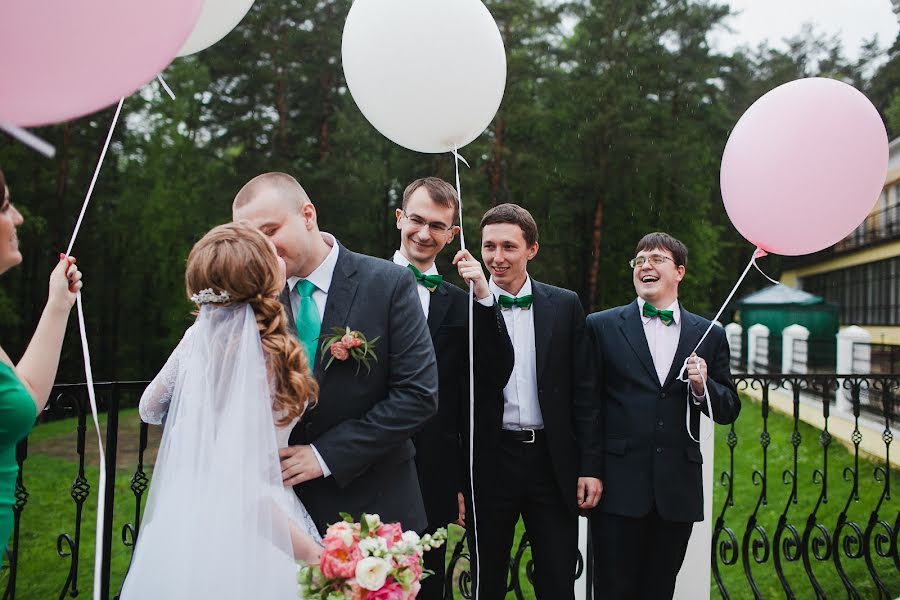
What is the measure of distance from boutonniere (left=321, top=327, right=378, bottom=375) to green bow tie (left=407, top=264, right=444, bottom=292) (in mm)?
682

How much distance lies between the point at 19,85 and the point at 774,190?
2.83 meters

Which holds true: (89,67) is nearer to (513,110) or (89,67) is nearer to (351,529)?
(351,529)

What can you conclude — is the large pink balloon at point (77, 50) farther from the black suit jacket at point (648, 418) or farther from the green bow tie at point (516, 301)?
the black suit jacket at point (648, 418)

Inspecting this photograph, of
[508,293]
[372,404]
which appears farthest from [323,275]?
[508,293]

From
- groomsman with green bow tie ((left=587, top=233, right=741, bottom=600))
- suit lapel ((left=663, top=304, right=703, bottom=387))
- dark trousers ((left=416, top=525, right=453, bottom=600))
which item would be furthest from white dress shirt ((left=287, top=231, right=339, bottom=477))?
suit lapel ((left=663, top=304, right=703, bottom=387))

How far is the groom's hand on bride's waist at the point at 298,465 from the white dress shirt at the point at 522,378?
1038 mm

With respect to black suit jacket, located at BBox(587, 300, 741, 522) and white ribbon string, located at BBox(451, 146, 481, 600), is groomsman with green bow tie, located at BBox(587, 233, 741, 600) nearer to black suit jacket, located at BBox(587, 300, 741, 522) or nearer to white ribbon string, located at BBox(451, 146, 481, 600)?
black suit jacket, located at BBox(587, 300, 741, 522)

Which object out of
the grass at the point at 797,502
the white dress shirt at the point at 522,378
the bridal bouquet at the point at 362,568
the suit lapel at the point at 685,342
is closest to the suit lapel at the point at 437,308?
the white dress shirt at the point at 522,378

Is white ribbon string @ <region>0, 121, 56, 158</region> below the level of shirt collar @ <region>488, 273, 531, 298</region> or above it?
above

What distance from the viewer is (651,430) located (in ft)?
9.81

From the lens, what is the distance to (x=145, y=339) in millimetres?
→ 20547

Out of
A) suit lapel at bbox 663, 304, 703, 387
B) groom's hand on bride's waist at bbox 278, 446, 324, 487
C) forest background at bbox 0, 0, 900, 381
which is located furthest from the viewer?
forest background at bbox 0, 0, 900, 381

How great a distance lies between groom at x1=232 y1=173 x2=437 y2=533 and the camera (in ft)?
7.18

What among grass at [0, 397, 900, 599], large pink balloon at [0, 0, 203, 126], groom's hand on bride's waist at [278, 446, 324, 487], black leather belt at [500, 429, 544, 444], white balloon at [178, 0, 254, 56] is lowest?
grass at [0, 397, 900, 599]
